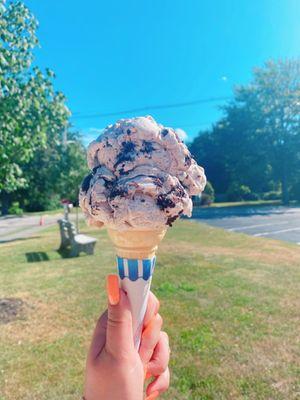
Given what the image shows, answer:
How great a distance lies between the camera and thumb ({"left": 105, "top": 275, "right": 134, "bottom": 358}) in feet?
4.82

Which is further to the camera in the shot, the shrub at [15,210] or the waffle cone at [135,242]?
the shrub at [15,210]

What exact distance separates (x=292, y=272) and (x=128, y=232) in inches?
279

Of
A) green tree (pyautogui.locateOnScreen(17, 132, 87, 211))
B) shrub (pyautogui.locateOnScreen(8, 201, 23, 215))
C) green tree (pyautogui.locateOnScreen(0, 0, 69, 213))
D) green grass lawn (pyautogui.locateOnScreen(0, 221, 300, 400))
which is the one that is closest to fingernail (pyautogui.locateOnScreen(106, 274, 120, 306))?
green grass lawn (pyautogui.locateOnScreen(0, 221, 300, 400))

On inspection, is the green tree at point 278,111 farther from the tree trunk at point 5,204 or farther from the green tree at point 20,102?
the green tree at point 20,102

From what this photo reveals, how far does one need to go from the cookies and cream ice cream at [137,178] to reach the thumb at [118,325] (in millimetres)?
287

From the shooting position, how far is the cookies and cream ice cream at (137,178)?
1.48 metres

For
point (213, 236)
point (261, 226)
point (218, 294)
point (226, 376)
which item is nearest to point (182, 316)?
point (218, 294)

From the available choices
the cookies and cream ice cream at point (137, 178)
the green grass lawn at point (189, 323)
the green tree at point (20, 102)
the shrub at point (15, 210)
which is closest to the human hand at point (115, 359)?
the cookies and cream ice cream at point (137, 178)

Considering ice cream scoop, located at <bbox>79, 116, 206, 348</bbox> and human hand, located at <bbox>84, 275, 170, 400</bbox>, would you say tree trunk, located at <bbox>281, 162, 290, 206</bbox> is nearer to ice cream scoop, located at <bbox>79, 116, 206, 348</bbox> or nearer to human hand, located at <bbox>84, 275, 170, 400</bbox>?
ice cream scoop, located at <bbox>79, 116, 206, 348</bbox>

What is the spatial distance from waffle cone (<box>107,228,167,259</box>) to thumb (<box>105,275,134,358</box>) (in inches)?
5.6

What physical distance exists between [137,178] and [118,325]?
2.08 ft

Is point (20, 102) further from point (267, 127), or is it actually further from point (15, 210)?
point (267, 127)

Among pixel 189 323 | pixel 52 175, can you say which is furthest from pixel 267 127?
pixel 189 323

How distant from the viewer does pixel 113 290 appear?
4.99ft
